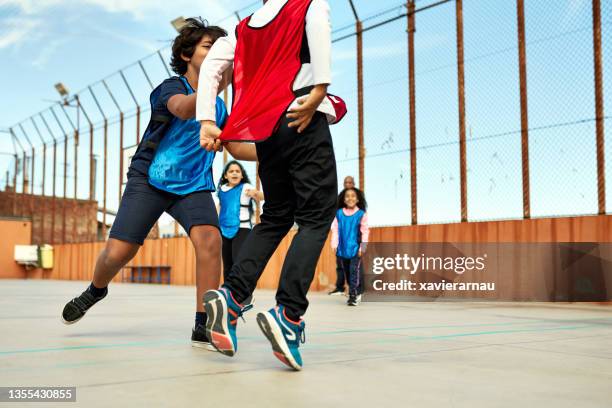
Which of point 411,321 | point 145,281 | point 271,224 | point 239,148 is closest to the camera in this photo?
point 271,224

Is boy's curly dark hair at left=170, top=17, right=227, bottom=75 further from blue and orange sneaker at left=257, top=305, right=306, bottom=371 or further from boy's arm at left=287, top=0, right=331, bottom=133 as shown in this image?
blue and orange sneaker at left=257, top=305, right=306, bottom=371

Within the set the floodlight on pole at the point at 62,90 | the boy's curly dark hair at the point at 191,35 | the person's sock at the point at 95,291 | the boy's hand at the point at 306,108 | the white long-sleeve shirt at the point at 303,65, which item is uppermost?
the floodlight on pole at the point at 62,90

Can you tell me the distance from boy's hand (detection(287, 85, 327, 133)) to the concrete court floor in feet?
3.01

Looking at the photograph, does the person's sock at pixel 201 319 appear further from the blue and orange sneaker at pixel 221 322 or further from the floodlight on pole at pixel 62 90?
the floodlight on pole at pixel 62 90

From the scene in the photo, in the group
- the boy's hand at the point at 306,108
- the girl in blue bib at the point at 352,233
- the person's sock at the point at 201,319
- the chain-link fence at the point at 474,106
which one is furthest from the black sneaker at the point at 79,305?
the chain-link fence at the point at 474,106

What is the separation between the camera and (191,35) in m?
3.37

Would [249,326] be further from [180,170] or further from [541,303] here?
[541,303]

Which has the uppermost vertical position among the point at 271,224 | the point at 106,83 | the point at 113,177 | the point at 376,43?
the point at 106,83

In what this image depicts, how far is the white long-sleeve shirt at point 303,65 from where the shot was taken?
2.49 metres

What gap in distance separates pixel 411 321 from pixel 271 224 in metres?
2.50

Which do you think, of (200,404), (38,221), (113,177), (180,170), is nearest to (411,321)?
(180,170)

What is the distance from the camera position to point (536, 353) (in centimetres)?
307

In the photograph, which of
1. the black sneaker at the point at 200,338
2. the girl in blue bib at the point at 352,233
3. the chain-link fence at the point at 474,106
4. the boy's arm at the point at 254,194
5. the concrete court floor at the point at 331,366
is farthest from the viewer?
the chain-link fence at the point at 474,106

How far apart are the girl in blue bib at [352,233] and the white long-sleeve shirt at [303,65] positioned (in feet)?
16.0
